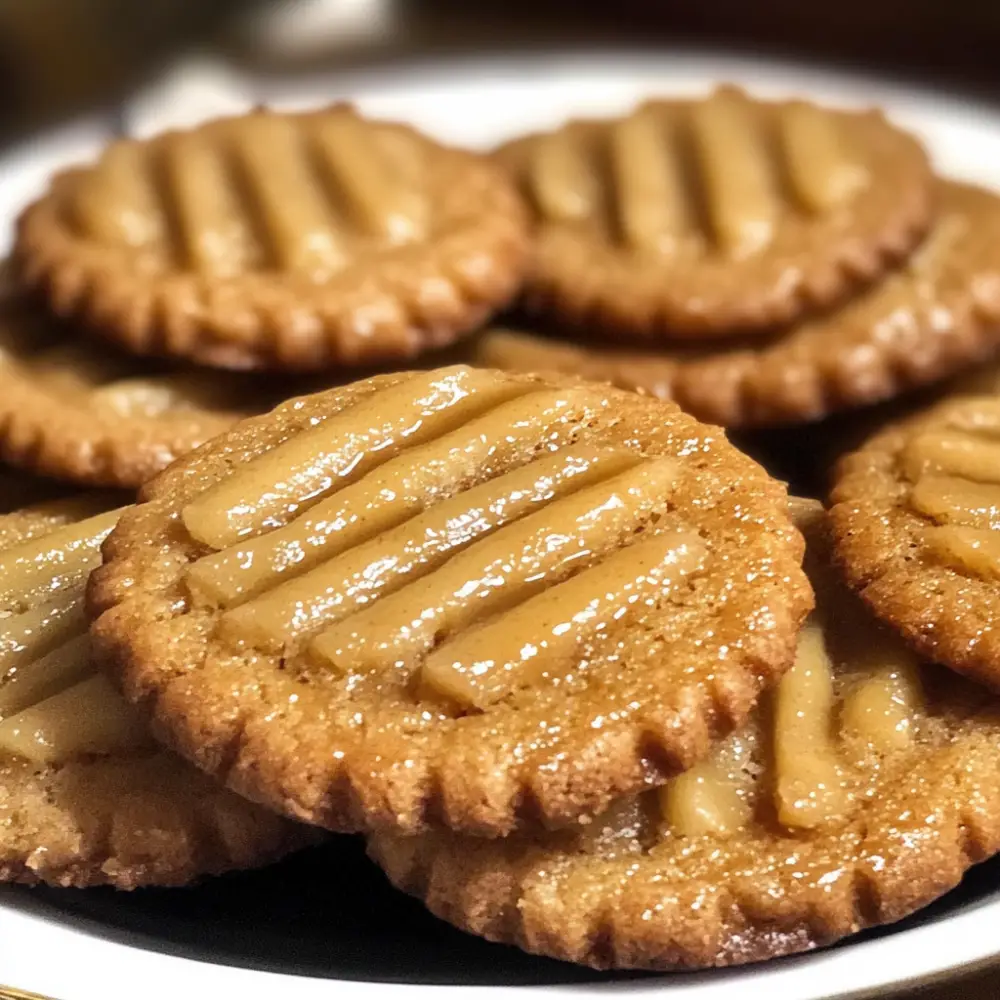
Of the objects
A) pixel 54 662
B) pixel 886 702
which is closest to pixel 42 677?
pixel 54 662

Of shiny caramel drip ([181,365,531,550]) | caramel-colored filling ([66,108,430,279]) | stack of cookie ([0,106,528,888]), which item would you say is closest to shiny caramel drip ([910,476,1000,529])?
shiny caramel drip ([181,365,531,550])

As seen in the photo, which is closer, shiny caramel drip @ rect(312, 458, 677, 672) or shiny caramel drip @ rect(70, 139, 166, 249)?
shiny caramel drip @ rect(312, 458, 677, 672)

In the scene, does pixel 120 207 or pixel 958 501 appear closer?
pixel 958 501

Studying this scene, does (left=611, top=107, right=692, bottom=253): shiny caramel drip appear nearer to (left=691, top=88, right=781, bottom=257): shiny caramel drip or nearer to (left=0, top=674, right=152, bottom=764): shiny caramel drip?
(left=691, top=88, right=781, bottom=257): shiny caramel drip

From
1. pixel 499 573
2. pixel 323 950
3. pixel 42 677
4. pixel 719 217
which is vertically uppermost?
pixel 719 217

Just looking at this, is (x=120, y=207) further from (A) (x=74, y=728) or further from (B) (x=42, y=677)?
(A) (x=74, y=728)

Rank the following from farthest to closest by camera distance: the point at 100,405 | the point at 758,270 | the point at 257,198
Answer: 1. the point at 257,198
2. the point at 758,270
3. the point at 100,405

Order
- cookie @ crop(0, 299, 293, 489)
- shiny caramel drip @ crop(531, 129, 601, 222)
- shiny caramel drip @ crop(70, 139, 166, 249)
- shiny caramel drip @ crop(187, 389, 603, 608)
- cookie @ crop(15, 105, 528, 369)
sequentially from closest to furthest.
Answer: shiny caramel drip @ crop(187, 389, 603, 608)
cookie @ crop(0, 299, 293, 489)
cookie @ crop(15, 105, 528, 369)
shiny caramel drip @ crop(70, 139, 166, 249)
shiny caramel drip @ crop(531, 129, 601, 222)
